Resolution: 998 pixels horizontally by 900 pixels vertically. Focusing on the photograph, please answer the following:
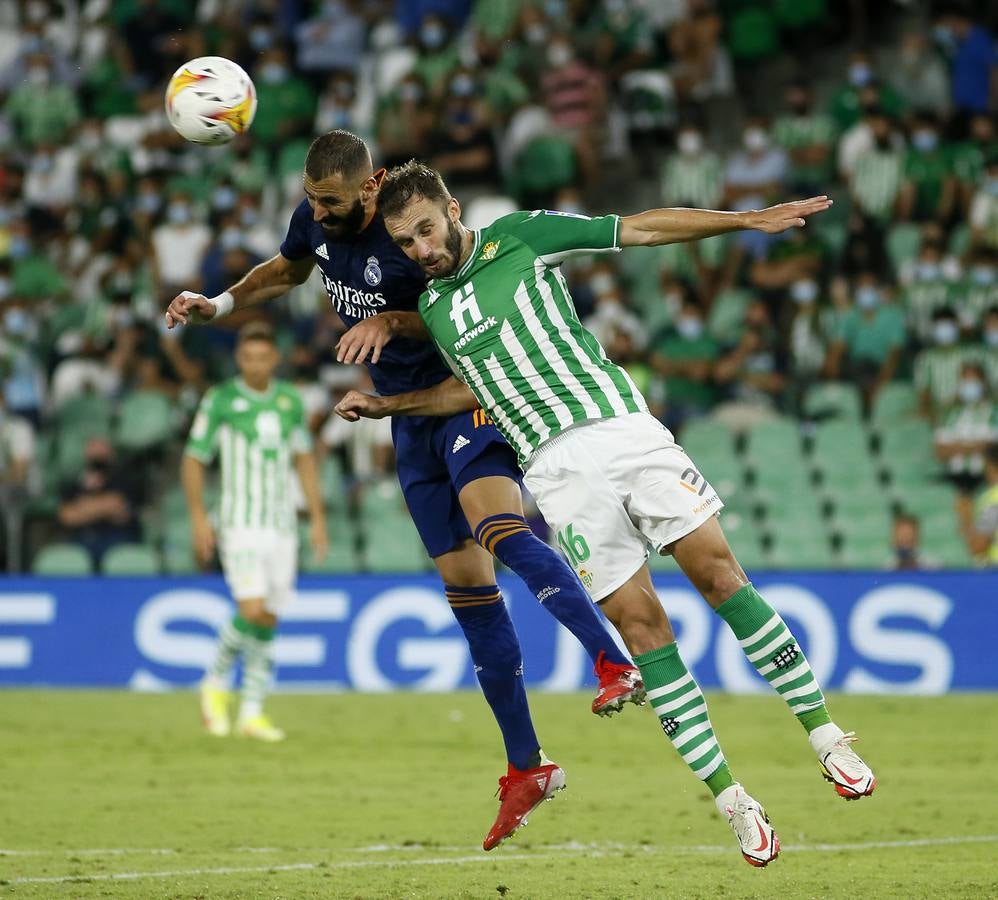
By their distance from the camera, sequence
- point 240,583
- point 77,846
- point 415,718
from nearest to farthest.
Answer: point 77,846 < point 240,583 < point 415,718

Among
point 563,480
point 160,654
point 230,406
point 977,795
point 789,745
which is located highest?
point 563,480

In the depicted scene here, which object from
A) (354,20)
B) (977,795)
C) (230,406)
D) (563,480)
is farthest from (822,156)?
(563,480)

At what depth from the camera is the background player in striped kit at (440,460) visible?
7246 millimetres

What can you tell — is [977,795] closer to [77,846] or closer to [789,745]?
[789,745]

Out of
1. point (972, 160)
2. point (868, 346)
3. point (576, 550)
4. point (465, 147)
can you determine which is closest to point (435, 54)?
point (465, 147)

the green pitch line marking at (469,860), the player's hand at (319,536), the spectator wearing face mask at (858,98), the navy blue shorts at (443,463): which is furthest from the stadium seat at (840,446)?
the navy blue shorts at (443,463)

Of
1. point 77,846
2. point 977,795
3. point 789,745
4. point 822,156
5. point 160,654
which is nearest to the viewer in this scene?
point 77,846

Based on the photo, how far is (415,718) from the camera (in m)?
13.4

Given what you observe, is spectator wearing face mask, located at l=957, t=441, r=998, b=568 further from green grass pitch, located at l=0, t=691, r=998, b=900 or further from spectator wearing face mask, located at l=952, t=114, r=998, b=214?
spectator wearing face mask, located at l=952, t=114, r=998, b=214

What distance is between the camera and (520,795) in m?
7.31

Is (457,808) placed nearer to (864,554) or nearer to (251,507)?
(251,507)

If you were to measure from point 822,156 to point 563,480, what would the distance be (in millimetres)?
12276

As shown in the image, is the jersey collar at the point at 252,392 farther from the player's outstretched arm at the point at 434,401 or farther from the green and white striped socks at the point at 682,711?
the green and white striped socks at the point at 682,711

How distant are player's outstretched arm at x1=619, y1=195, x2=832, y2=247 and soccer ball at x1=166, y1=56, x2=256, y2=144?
2.01 metres
